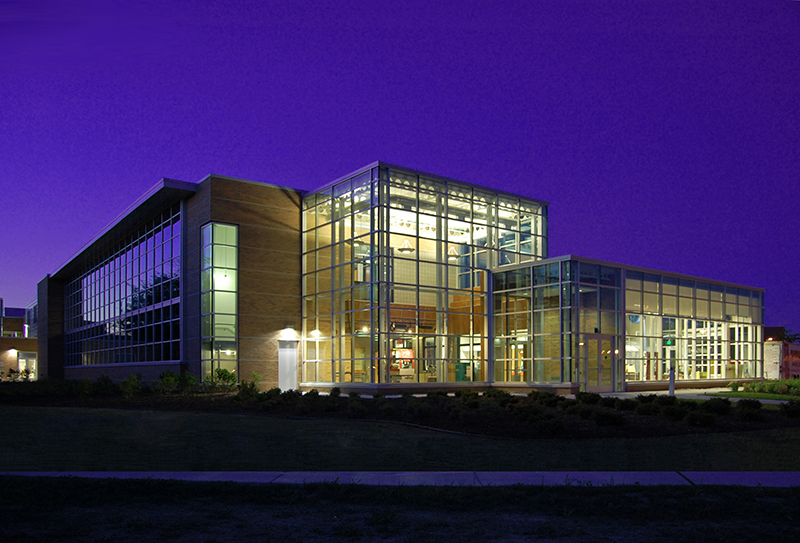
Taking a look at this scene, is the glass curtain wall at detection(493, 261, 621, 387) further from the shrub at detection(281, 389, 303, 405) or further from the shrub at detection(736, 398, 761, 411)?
the shrub at detection(281, 389, 303, 405)

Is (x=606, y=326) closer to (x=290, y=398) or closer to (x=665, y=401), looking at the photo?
(x=665, y=401)

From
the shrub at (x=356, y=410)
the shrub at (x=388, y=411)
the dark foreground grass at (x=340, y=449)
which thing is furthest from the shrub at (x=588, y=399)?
the shrub at (x=356, y=410)

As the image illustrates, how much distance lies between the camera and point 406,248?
27047 millimetres

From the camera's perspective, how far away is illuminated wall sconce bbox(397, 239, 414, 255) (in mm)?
26891

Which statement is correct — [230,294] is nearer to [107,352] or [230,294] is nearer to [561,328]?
[561,328]

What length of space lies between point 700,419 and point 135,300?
104ft

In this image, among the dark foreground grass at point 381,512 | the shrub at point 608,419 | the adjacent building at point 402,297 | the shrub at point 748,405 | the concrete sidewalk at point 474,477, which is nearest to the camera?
the dark foreground grass at point 381,512

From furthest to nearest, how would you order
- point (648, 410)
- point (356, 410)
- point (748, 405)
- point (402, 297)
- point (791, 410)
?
point (402, 297) → point (356, 410) → point (648, 410) → point (791, 410) → point (748, 405)

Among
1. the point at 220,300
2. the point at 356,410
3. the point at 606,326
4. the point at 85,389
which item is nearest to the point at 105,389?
the point at 85,389

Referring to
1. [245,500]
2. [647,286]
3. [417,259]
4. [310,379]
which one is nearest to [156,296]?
[310,379]

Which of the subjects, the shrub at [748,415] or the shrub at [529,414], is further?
the shrub at [748,415]

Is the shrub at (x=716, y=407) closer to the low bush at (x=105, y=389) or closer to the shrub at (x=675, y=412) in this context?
the shrub at (x=675, y=412)

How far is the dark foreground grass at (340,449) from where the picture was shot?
9750 millimetres

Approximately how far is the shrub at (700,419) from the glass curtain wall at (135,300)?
23580mm
